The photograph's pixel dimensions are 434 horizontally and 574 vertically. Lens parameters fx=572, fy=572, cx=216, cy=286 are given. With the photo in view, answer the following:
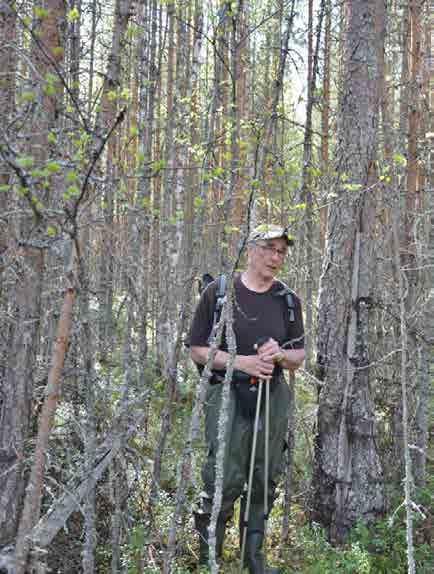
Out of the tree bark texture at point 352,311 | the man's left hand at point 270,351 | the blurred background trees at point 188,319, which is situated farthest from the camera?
the tree bark texture at point 352,311

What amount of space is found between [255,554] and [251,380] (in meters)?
1.16

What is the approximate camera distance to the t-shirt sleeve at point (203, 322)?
12.2ft

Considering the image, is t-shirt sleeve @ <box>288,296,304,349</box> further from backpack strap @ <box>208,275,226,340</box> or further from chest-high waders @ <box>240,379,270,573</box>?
backpack strap @ <box>208,275,226,340</box>

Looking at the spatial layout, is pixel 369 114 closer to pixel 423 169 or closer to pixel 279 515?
pixel 279 515

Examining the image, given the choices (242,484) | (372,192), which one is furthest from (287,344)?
(372,192)

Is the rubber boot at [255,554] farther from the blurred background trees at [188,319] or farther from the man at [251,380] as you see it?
the blurred background trees at [188,319]

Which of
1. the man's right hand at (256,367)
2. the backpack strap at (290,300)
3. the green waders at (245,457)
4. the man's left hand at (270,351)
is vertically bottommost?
the green waders at (245,457)

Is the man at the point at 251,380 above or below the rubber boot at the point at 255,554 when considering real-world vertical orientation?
above

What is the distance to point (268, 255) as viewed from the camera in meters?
3.68

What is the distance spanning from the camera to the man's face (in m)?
3.66

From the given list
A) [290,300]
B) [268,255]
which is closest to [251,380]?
[290,300]

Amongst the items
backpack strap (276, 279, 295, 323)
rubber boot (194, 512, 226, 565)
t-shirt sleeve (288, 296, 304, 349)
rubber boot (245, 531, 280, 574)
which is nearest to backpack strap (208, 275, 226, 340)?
backpack strap (276, 279, 295, 323)

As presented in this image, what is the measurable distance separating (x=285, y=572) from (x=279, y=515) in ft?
2.81

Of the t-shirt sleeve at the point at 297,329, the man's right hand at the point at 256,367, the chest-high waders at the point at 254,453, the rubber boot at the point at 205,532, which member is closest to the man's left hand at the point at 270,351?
the man's right hand at the point at 256,367
